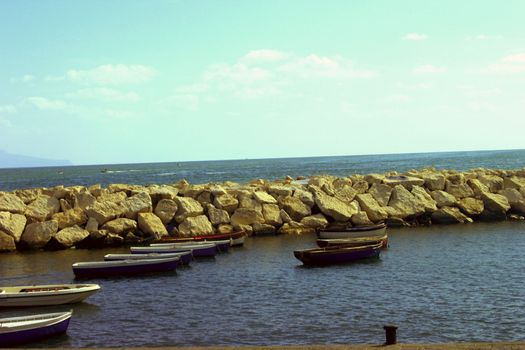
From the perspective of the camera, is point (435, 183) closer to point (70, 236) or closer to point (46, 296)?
point (70, 236)

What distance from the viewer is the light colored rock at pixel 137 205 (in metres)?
33.0

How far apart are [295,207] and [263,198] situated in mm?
2078

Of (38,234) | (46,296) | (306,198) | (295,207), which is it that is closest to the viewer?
(46,296)

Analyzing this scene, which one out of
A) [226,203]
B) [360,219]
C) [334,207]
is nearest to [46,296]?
[226,203]

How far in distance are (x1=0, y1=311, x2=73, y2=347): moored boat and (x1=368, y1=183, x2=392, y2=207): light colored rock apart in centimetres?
2493

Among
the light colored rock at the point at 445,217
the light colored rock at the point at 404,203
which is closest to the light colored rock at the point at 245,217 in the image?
the light colored rock at the point at 404,203

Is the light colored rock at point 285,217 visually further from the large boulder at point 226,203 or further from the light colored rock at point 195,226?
the light colored rock at point 195,226

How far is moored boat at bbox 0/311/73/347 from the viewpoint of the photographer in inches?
590

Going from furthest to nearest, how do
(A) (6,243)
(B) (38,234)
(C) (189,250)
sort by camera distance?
(B) (38,234) → (A) (6,243) → (C) (189,250)

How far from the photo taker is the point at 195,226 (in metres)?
32.9

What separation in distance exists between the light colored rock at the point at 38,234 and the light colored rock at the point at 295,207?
13440mm

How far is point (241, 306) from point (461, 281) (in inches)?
342

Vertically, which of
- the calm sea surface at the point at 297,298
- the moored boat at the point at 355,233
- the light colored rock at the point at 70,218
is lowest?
the calm sea surface at the point at 297,298

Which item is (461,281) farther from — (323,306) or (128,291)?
(128,291)
